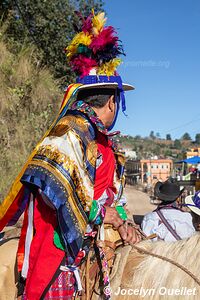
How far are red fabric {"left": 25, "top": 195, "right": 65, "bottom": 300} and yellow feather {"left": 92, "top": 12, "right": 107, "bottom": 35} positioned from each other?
4.40ft

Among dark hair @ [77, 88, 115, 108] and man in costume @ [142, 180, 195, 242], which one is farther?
man in costume @ [142, 180, 195, 242]

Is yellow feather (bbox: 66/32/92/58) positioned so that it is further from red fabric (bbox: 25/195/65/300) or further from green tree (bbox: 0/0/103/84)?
green tree (bbox: 0/0/103/84)

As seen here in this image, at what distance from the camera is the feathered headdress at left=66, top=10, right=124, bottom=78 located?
2.68m

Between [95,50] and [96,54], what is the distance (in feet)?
0.13

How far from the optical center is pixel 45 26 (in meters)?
13.2

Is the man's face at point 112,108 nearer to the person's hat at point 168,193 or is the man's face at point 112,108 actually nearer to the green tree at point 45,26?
the person's hat at point 168,193

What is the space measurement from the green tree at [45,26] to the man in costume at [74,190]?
34.5 feet

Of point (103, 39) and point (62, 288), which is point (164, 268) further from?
point (103, 39)

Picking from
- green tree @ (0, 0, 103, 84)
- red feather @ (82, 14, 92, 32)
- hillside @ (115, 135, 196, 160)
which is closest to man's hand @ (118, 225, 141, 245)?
red feather @ (82, 14, 92, 32)

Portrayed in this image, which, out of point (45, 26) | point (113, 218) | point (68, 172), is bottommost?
point (113, 218)

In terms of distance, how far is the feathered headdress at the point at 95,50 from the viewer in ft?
8.80

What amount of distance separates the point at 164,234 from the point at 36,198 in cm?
219

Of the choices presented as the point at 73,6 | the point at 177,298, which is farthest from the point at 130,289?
the point at 73,6

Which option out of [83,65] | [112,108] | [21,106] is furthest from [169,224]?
[21,106]
